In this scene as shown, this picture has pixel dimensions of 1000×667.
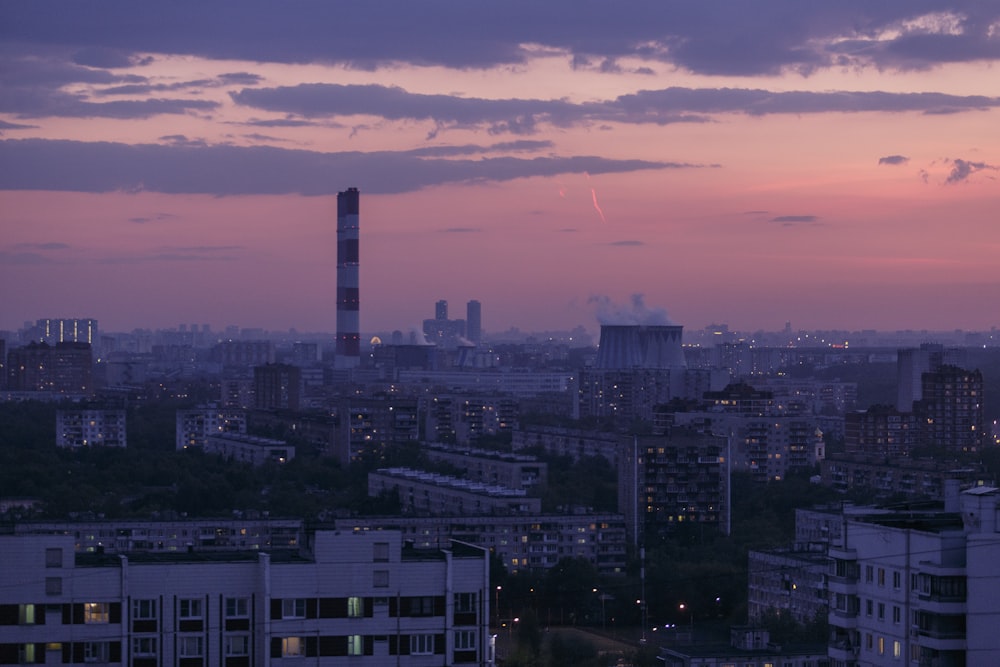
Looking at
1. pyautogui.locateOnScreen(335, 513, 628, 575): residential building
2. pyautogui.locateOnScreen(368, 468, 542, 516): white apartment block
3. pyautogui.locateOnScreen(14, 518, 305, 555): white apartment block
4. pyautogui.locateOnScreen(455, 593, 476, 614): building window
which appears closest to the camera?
pyautogui.locateOnScreen(455, 593, 476, 614): building window

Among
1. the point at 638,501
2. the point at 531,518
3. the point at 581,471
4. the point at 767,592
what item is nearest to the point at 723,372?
the point at 581,471

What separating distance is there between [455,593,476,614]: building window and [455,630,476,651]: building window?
0.21 feet

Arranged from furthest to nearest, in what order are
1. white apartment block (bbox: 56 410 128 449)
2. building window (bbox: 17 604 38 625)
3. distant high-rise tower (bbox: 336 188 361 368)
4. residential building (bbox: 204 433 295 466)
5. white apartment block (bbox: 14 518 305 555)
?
distant high-rise tower (bbox: 336 188 361 368) → white apartment block (bbox: 56 410 128 449) → residential building (bbox: 204 433 295 466) → white apartment block (bbox: 14 518 305 555) → building window (bbox: 17 604 38 625)

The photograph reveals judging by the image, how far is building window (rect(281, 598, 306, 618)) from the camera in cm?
536

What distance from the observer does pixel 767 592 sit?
1215 cm

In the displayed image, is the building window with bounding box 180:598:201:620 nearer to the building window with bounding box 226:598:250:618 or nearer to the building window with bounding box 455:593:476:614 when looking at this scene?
the building window with bounding box 226:598:250:618

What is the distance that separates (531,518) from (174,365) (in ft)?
166

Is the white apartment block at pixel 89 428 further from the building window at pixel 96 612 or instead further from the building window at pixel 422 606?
the building window at pixel 422 606

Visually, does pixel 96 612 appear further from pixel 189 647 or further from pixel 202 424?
pixel 202 424

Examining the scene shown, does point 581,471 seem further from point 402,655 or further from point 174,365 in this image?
point 174,365

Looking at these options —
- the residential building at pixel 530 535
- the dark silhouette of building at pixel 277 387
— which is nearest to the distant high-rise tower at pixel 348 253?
the dark silhouette of building at pixel 277 387

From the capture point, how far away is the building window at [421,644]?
213 inches

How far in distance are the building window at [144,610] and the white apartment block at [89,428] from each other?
21749mm

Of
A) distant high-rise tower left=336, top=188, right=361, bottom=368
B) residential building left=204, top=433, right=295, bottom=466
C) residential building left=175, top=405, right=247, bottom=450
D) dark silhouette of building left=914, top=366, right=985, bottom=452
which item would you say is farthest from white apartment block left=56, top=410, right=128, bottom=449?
distant high-rise tower left=336, top=188, right=361, bottom=368
